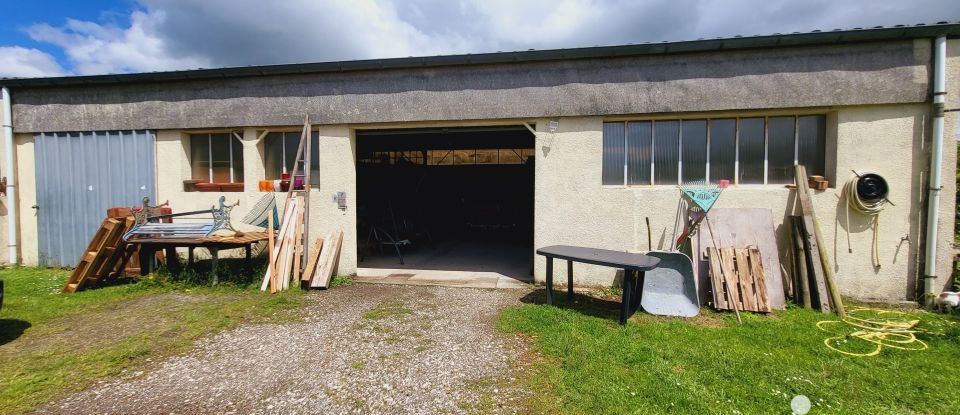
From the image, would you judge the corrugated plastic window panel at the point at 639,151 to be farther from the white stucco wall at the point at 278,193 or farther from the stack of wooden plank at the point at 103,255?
the stack of wooden plank at the point at 103,255

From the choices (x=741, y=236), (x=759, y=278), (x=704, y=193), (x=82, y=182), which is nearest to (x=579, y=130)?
(x=704, y=193)

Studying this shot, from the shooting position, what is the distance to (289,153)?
7527 mm

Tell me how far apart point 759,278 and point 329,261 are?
6.41m

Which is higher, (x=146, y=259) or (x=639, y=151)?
(x=639, y=151)

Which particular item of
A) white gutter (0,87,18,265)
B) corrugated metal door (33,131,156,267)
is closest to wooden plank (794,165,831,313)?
corrugated metal door (33,131,156,267)

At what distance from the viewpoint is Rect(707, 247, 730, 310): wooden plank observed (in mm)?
5320

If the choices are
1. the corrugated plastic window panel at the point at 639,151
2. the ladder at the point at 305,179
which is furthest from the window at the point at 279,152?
the corrugated plastic window panel at the point at 639,151

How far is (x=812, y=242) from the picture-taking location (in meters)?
5.54

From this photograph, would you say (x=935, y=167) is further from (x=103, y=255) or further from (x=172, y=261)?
(x=103, y=255)

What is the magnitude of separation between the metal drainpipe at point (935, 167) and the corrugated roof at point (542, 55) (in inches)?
13.4

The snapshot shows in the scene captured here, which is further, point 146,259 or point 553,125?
point 146,259

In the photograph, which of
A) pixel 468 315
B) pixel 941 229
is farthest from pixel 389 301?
pixel 941 229

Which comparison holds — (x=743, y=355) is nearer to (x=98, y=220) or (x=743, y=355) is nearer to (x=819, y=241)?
(x=819, y=241)

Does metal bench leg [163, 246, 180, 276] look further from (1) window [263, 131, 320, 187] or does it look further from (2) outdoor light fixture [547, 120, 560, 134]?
(2) outdoor light fixture [547, 120, 560, 134]
